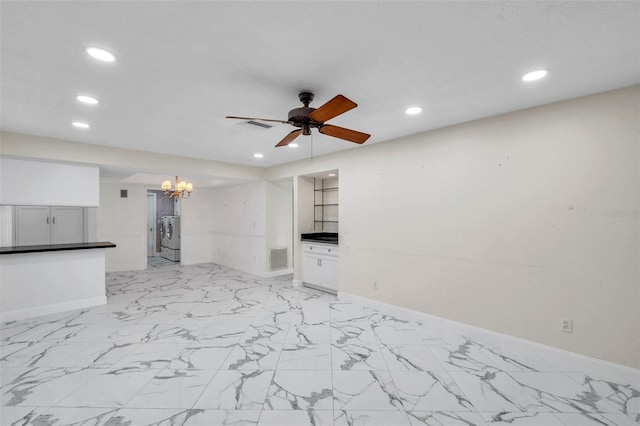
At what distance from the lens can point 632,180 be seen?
2242 millimetres

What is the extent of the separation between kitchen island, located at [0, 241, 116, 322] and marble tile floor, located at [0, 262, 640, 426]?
0.27 meters

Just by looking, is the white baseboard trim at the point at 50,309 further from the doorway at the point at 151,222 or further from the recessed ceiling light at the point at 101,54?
the doorway at the point at 151,222

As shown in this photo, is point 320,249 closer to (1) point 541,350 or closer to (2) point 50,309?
(1) point 541,350

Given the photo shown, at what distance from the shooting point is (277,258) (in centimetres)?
635

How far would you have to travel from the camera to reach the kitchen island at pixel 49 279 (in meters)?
3.65

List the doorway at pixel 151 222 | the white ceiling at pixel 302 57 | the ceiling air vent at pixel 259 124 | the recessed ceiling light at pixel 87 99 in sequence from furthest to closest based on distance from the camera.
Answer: the doorway at pixel 151 222 → the ceiling air vent at pixel 259 124 → the recessed ceiling light at pixel 87 99 → the white ceiling at pixel 302 57

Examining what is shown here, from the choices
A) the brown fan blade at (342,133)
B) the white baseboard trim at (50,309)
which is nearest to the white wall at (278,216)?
the white baseboard trim at (50,309)

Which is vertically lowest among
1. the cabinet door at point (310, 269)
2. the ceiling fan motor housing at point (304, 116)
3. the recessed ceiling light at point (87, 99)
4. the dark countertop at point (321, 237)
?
the cabinet door at point (310, 269)

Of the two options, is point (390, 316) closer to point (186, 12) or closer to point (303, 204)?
point (303, 204)

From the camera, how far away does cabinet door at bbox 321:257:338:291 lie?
471 centimetres

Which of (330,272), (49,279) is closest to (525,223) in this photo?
(330,272)

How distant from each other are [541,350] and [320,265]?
317cm

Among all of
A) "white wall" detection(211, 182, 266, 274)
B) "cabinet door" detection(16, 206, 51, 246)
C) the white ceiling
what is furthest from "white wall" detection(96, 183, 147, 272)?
the white ceiling

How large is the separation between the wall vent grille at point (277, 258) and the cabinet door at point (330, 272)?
5.63 ft
